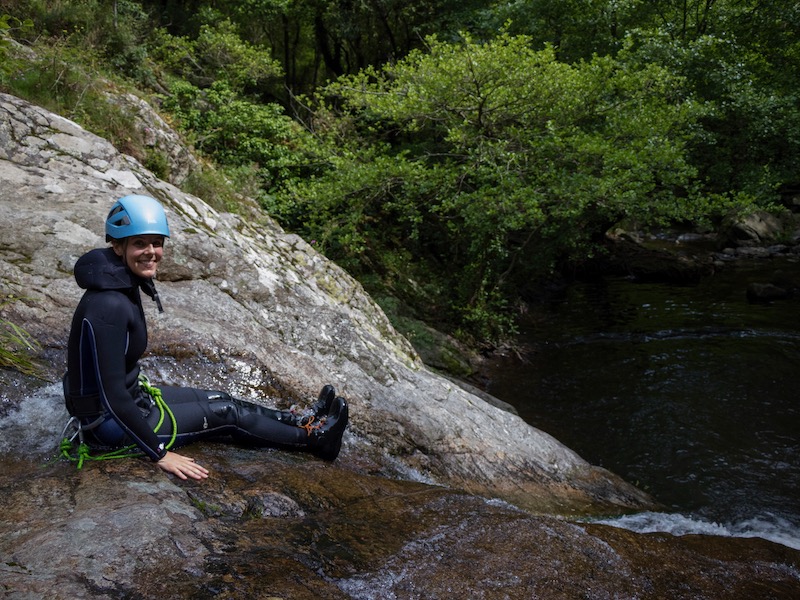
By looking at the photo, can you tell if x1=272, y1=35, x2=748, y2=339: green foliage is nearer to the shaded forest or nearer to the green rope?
the shaded forest

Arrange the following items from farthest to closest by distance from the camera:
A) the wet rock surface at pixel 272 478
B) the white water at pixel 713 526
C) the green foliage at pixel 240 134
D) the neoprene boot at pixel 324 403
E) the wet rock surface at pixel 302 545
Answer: the green foliage at pixel 240 134
the white water at pixel 713 526
the neoprene boot at pixel 324 403
the wet rock surface at pixel 272 478
the wet rock surface at pixel 302 545

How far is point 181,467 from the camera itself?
3314mm

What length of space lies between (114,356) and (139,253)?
601mm

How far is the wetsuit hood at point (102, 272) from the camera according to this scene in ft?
10.2

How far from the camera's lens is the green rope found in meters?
3.27

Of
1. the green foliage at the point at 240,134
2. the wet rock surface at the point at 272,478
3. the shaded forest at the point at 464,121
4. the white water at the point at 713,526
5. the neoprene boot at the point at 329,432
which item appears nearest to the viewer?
the wet rock surface at the point at 272,478

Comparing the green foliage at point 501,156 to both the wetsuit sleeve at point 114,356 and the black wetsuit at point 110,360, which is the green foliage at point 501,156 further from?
the wetsuit sleeve at point 114,356

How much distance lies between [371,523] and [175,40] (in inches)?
598

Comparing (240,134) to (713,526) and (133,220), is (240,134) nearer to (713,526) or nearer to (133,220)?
(133,220)

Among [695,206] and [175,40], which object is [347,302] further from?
[175,40]

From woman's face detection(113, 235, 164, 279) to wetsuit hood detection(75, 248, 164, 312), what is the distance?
0.18 ft

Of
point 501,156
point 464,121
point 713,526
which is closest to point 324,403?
point 713,526

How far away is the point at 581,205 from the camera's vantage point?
10656 mm

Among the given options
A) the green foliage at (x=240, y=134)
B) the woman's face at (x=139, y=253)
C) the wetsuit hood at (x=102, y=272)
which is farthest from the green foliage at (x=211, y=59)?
the wetsuit hood at (x=102, y=272)
